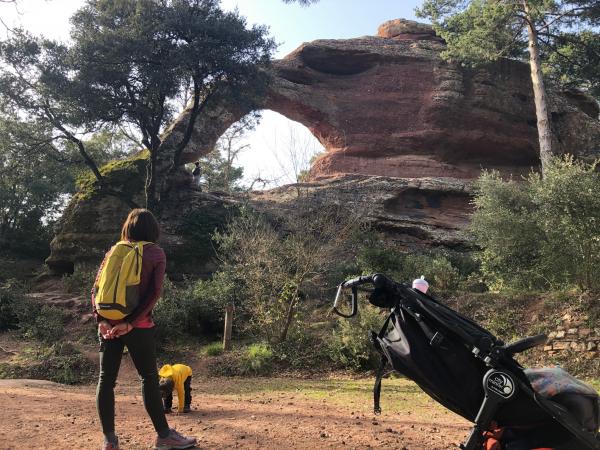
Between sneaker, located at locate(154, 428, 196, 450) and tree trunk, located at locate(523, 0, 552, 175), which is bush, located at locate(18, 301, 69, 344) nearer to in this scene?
sneaker, located at locate(154, 428, 196, 450)

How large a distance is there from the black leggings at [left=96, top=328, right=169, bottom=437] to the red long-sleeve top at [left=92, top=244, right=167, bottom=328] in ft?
0.26

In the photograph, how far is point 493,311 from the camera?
36.0 feet

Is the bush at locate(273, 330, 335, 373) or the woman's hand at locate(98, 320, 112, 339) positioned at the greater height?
the woman's hand at locate(98, 320, 112, 339)

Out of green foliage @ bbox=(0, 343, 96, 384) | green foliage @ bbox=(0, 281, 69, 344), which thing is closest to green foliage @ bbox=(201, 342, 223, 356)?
green foliage @ bbox=(0, 343, 96, 384)

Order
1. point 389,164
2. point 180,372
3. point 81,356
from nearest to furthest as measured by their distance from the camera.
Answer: point 180,372, point 81,356, point 389,164

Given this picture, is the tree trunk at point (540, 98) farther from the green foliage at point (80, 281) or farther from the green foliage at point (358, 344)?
the green foliage at point (80, 281)

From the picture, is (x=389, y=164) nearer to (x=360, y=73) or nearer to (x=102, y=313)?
(x=360, y=73)

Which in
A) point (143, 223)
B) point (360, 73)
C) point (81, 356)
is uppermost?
point (360, 73)

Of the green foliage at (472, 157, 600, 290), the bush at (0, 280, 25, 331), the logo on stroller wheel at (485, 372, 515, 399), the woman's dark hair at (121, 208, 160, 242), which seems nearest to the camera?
the logo on stroller wheel at (485, 372, 515, 399)

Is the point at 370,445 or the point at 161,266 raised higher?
the point at 161,266

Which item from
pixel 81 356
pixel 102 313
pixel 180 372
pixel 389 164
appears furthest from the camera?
pixel 389 164

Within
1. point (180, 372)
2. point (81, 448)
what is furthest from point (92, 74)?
point (81, 448)

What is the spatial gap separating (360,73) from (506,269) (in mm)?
16326

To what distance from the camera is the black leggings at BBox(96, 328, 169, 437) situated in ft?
11.0
